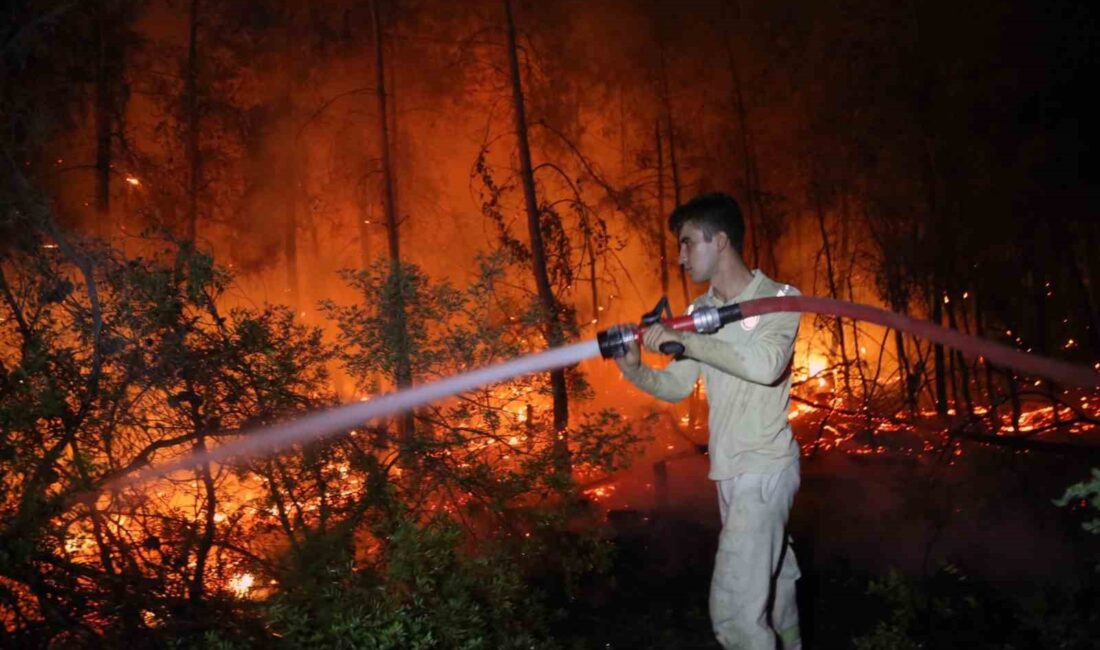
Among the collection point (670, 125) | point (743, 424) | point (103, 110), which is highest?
point (670, 125)

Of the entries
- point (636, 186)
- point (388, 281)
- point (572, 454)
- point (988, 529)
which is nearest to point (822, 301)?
point (572, 454)

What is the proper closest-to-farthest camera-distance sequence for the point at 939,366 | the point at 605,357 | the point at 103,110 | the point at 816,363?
1. the point at 605,357
2. the point at 103,110
3. the point at 939,366
4. the point at 816,363

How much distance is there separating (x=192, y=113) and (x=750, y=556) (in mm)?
10360

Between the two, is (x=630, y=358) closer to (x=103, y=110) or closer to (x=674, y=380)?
(x=674, y=380)

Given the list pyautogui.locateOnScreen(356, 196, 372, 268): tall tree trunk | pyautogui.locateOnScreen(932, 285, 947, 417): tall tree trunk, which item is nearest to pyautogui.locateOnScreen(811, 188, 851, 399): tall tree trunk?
pyautogui.locateOnScreen(932, 285, 947, 417): tall tree trunk

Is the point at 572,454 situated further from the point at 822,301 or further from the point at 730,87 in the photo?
the point at 730,87

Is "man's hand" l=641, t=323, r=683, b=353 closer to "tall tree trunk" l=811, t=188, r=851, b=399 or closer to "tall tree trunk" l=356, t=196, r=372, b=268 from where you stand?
"tall tree trunk" l=811, t=188, r=851, b=399

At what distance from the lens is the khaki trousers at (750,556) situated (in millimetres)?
3010

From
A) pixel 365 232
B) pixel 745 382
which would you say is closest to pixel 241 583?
pixel 745 382

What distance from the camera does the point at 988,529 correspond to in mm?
6738

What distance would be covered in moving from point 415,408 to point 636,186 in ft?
29.8

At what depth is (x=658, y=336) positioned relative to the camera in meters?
2.84

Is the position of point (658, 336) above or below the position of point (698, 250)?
below

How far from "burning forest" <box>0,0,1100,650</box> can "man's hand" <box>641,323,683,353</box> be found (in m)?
0.07
